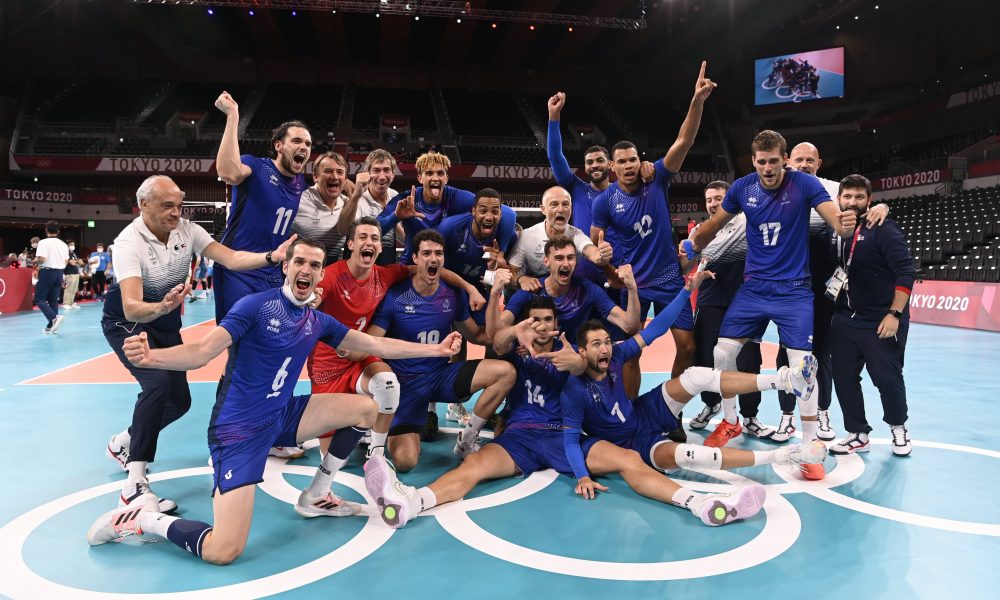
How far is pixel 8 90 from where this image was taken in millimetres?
32094

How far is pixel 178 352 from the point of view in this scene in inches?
121

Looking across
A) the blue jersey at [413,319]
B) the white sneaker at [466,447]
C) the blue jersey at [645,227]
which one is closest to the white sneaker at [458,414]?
the white sneaker at [466,447]

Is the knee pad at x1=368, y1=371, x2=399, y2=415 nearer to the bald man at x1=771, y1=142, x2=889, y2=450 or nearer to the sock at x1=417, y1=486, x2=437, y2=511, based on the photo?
the sock at x1=417, y1=486, x2=437, y2=511

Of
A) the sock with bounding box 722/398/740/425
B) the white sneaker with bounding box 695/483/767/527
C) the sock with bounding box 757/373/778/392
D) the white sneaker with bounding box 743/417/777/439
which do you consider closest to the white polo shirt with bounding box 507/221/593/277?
the sock with bounding box 722/398/740/425

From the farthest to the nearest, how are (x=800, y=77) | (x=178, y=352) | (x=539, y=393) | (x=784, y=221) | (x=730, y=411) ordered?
(x=800, y=77) → (x=730, y=411) → (x=784, y=221) → (x=539, y=393) → (x=178, y=352)

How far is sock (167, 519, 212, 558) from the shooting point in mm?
3139

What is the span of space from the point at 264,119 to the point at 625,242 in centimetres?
3122

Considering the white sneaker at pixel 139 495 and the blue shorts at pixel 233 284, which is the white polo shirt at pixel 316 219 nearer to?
the blue shorts at pixel 233 284

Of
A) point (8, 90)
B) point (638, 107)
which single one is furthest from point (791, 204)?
point (8, 90)

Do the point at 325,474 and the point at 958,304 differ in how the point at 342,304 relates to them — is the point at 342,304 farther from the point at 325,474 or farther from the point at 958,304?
the point at 958,304

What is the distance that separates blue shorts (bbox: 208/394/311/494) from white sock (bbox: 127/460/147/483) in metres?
0.78

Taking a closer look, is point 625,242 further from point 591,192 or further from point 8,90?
point 8,90

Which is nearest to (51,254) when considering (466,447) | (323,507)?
(466,447)

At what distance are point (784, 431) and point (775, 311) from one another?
4.44ft
